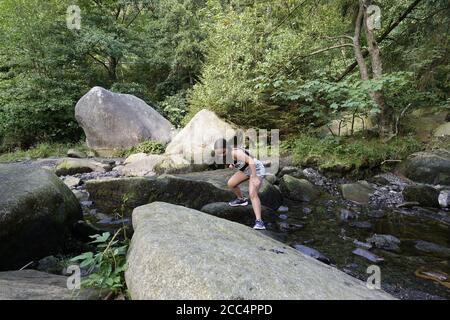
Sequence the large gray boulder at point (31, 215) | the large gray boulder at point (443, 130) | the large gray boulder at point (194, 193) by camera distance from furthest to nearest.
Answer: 1. the large gray boulder at point (443, 130)
2. the large gray boulder at point (194, 193)
3. the large gray boulder at point (31, 215)

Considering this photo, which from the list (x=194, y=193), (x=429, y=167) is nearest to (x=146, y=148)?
(x=194, y=193)

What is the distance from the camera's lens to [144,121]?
14.0 metres

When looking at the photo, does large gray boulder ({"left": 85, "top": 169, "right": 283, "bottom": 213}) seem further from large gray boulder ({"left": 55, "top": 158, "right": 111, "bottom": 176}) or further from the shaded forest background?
the shaded forest background

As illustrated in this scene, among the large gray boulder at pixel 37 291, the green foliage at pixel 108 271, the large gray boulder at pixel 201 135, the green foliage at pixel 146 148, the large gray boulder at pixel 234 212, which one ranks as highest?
the large gray boulder at pixel 201 135

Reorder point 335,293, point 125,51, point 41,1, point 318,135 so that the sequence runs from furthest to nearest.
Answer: point 125,51 → point 41,1 → point 318,135 → point 335,293

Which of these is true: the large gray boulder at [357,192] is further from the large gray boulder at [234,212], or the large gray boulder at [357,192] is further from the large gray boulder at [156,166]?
the large gray boulder at [156,166]

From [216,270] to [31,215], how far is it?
132 inches

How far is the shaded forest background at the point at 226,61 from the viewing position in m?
10.3

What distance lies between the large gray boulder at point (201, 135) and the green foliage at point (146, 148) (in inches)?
61.0

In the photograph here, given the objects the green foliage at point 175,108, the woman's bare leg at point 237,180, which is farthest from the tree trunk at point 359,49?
the green foliage at point 175,108

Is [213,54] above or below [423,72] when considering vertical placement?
above
